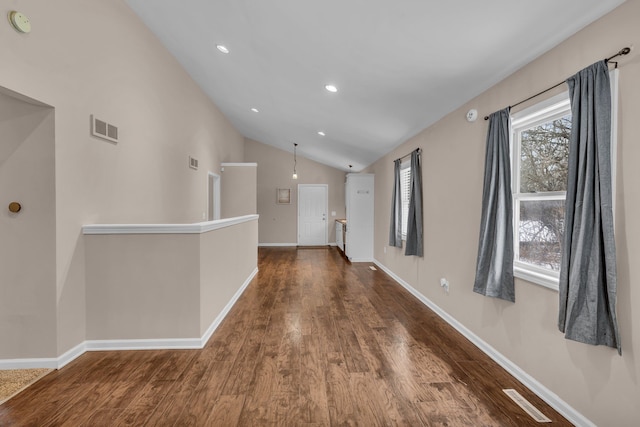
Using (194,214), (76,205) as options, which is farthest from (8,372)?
(194,214)

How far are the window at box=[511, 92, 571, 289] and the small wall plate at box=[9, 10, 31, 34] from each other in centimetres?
352

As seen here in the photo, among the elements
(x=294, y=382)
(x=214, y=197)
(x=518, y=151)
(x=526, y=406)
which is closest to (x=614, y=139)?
(x=518, y=151)

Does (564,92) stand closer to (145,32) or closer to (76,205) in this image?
(76,205)

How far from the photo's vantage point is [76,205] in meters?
2.47

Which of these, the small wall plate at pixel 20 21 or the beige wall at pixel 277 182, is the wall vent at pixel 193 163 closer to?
the small wall plate at pixel 20 21

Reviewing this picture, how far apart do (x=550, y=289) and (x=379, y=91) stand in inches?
96.9

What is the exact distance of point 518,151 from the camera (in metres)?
2.35

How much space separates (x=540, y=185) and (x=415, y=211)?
1978mm

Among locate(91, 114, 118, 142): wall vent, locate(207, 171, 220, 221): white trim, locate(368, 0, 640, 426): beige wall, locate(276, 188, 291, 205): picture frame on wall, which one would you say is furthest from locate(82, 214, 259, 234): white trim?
locate(276, 188, 291, 205): picture frame on wall

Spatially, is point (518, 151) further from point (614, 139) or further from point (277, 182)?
point (277, 182)

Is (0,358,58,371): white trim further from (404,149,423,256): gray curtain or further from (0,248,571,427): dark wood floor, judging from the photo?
(404,149,423,256): gray curtain

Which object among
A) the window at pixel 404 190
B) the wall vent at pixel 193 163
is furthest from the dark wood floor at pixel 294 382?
the wall vent at pixel 193 163

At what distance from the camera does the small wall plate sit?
1.95 metres

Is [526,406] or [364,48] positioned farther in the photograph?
[364,48]
